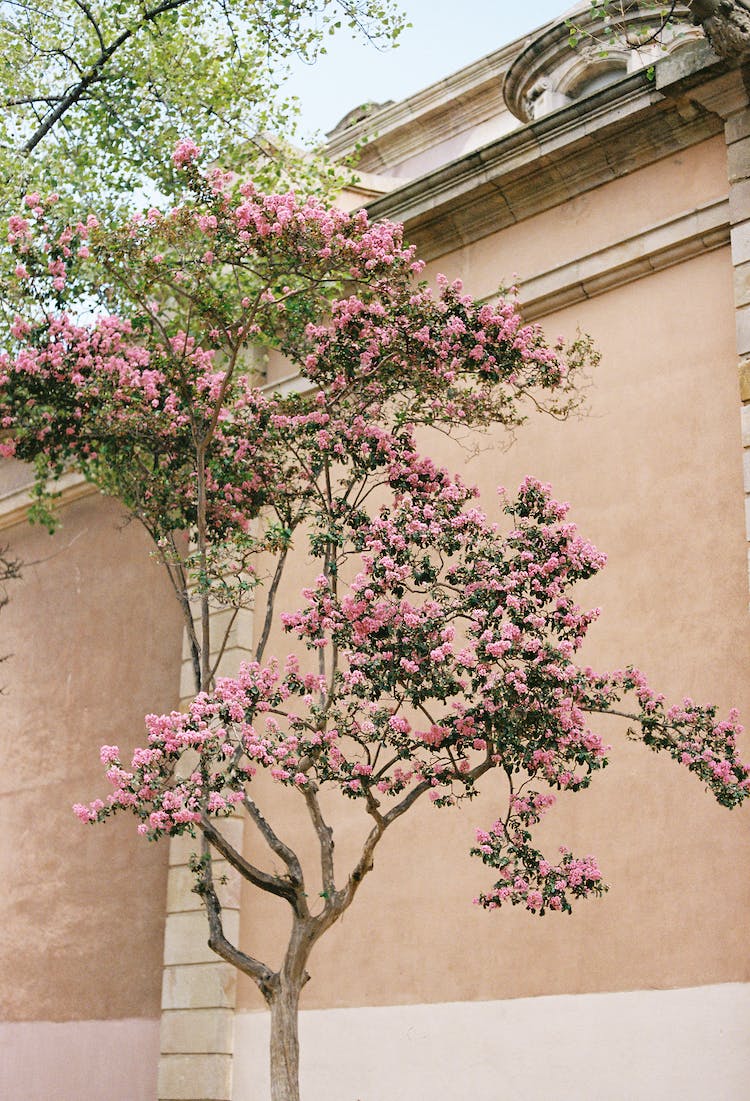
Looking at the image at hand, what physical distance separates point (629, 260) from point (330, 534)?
372cm

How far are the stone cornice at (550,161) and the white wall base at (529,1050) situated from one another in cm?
599

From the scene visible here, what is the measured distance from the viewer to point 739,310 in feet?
29.7

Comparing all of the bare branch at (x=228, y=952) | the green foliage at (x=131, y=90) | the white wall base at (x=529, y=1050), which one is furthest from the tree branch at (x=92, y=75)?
the white wall base at (x=529, y=1050)

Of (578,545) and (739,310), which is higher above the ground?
(739,310)

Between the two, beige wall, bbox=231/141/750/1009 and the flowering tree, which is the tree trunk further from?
beige wall, bbox=231/141/750/1009

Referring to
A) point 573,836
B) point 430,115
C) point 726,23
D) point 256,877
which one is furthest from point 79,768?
point 430,115

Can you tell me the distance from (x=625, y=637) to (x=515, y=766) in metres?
2.22

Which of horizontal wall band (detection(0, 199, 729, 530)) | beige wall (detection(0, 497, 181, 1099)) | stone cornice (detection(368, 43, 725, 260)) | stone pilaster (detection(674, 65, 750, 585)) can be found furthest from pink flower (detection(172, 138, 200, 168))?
beige wall (detection(0, 497, 181, 1099))

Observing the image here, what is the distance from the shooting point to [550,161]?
10477 mm

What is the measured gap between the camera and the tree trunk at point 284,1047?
693 cm

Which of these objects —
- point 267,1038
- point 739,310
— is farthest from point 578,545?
point 267,1038

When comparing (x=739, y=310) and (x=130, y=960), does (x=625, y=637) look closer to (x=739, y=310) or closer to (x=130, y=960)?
(x=739, y=310)

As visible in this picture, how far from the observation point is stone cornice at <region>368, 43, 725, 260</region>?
9836mm

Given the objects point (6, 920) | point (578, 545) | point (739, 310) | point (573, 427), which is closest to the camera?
point (578, 545)
